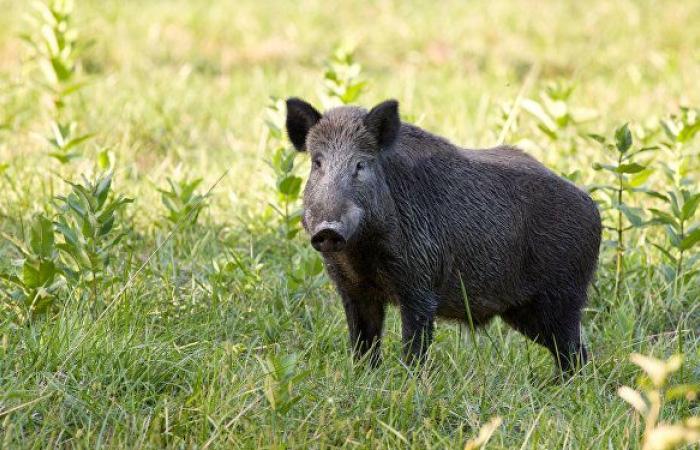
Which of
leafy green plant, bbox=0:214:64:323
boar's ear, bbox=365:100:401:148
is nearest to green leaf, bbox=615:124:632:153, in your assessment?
boar's ear, bbox=365:100:401:148

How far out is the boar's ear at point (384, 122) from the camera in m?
3.76

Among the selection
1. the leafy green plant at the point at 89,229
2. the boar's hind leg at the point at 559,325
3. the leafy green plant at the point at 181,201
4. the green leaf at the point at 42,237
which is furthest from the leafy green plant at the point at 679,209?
the green leaf at the point at 42,237

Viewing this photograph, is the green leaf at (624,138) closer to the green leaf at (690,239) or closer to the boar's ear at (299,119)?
the green leaf at (690,239)

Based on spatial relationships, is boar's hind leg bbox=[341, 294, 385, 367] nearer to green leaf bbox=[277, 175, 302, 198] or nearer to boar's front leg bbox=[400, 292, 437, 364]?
boar's front leg bbox=[400, 292, 437, 364]

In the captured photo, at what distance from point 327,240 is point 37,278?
53.6 inches

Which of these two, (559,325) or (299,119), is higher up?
(299,119)

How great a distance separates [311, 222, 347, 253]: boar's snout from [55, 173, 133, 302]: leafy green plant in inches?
39.4

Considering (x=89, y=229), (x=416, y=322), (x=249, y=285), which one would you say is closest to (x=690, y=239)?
(x=416, y=322)

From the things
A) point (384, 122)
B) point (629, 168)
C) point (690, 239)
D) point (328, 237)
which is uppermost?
point (384, 122)

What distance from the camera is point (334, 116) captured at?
→ 386 cm

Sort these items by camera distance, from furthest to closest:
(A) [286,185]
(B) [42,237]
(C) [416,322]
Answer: (A) [286,185] → (B) [42,237] → (C) [416,322]

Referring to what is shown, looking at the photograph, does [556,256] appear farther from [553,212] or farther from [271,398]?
[271,398]

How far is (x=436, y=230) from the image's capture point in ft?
Answer: 13.3

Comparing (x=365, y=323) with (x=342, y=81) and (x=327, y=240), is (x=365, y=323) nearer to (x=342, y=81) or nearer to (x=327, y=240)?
(x=327, y=240)
